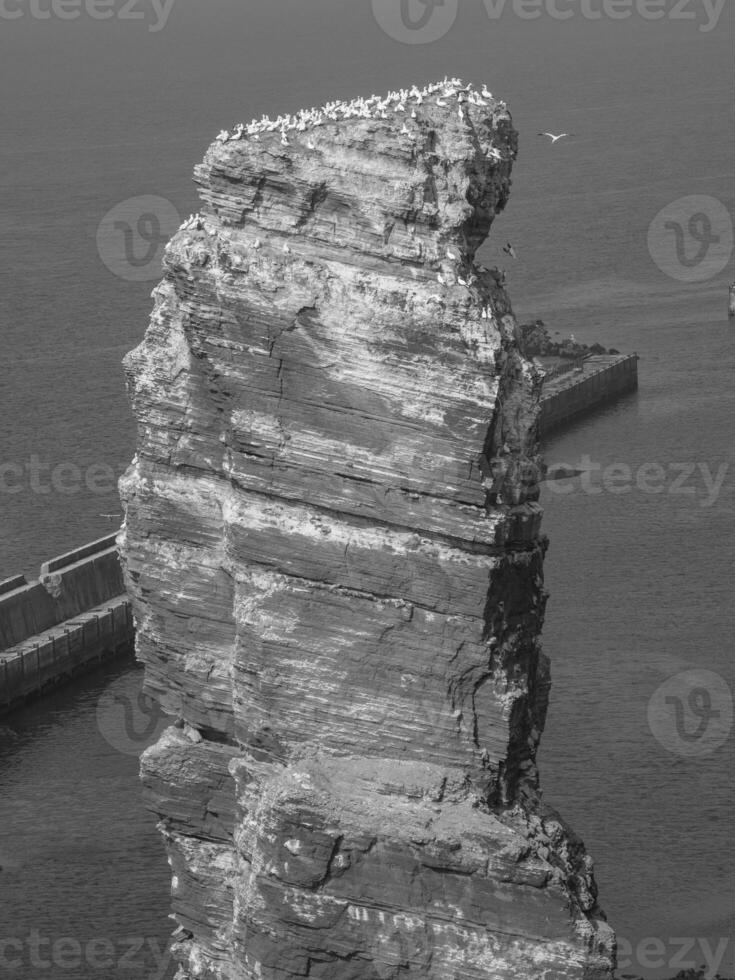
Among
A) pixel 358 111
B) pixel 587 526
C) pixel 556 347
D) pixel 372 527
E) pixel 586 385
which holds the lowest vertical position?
pixel 587 526

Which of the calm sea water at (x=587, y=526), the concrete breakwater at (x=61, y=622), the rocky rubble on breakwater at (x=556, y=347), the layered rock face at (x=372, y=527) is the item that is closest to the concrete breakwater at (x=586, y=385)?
the rocky rubble on breakwater at (x=556, y=347)

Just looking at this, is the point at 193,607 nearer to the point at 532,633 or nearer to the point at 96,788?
the point at 532,633

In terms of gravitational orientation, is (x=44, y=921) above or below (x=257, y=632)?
below

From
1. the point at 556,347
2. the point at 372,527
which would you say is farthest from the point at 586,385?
the point at 372,527

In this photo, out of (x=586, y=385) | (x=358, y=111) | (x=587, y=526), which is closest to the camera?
(x=358, y=111)

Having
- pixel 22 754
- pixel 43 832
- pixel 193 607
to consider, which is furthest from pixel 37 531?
pixel 193 607

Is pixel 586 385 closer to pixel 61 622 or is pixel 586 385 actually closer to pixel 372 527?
pixel 61 622
